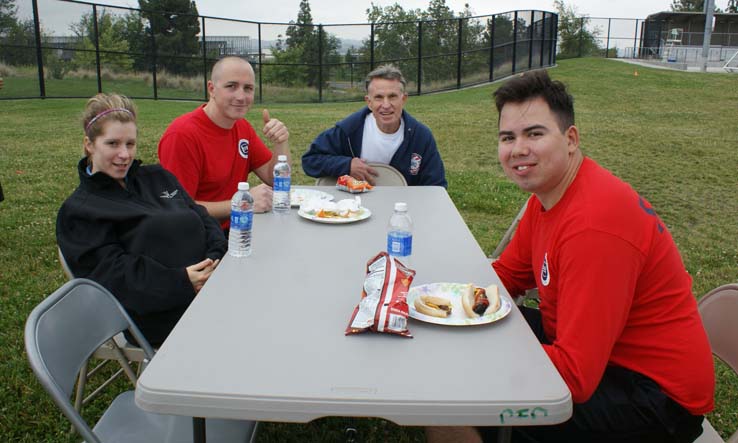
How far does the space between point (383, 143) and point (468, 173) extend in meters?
4.32

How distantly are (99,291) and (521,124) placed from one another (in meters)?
1.51

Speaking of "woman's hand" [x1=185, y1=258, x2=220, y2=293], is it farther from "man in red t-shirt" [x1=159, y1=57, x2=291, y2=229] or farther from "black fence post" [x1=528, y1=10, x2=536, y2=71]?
"black fence post" [x1=528, y1=10, x2=536, y2=71]

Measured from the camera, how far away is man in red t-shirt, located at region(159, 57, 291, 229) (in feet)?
11.0

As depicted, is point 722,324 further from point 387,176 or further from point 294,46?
point 294,46

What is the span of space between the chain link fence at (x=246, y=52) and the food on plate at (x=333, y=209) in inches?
541

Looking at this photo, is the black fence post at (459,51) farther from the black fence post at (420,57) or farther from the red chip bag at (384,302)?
the red chip bag at (384,302)

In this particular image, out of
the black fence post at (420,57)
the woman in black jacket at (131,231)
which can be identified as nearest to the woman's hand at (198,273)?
the woman in black jacket at (131,231)

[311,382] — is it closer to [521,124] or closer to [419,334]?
[419,334]

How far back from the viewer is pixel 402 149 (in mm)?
4199

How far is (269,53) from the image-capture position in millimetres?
18094

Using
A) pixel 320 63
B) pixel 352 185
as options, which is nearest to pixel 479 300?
pixel 352 185

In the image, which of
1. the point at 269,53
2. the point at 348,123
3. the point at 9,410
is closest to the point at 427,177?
the point at 348,123

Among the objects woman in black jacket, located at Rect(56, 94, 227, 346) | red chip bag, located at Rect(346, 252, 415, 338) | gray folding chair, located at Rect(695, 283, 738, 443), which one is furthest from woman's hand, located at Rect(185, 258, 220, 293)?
gray folding chair, located at Rect(695, 283, 738, 443)

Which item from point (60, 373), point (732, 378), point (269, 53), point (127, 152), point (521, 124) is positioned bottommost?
point (732, 378)
